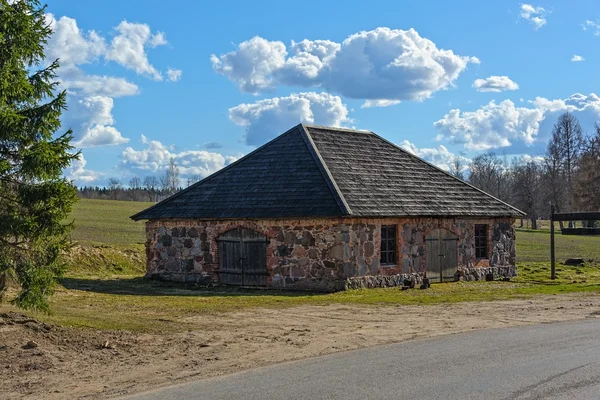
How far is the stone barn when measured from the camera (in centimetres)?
2103

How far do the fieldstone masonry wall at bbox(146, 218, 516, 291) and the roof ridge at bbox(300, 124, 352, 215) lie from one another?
1.72 feet

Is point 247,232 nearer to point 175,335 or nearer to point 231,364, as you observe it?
point 175,335

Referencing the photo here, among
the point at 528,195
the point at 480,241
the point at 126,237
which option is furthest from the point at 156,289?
the point at 528,195

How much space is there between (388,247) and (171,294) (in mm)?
6934

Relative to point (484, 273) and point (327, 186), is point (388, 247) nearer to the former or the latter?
point (327, 186)

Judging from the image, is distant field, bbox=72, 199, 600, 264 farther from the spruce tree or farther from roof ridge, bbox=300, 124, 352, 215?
the spruce tree

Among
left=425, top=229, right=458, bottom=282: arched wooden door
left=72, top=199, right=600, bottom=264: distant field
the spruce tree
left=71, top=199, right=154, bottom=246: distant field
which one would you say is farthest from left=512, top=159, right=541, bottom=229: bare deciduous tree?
the spruce tree

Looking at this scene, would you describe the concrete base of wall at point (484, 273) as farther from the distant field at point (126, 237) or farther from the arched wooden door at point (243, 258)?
the distant field at point (126, 237)

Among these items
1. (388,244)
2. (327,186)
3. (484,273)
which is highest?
(327,186)

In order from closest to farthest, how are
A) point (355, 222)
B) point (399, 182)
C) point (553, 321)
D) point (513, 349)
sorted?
point (513, 349), point (553, 321), point (355, 222), point (399, 182)

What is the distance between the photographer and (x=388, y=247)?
22.2 m

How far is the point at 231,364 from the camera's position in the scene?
32.6 ft

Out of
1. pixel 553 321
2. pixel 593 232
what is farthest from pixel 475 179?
pixel 553 321

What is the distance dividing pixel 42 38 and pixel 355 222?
1132 cm
